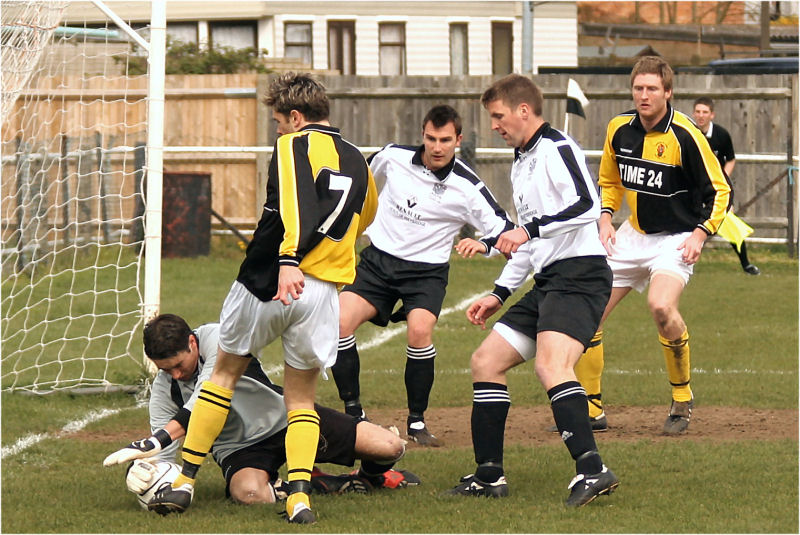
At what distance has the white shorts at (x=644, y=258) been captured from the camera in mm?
8023

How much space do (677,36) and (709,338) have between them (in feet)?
130

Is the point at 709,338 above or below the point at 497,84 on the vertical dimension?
below

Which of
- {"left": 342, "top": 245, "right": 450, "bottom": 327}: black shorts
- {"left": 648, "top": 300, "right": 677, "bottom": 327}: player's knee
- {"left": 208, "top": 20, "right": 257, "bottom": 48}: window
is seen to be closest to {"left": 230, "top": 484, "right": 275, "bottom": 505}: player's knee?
{"left": 342, "top": 245, "right": 450, "bottom": 327}: black shorts

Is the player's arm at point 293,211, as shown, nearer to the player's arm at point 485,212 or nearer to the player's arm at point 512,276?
the player's arm at point 512,276

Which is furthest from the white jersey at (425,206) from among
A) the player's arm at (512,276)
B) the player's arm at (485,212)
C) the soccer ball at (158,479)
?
the soccer ball at (158,479)

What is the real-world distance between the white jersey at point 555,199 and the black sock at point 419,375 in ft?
5.53

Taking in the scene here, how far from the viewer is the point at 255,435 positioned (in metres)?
6.37

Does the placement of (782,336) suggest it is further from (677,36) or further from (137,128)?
(677,36)

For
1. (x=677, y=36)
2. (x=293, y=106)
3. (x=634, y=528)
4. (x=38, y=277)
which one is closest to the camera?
(x=634, y=528)

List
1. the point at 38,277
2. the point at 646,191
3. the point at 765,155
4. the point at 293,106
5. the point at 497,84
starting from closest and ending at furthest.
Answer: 1. the point at 293,106
2. the point at 497,84
3. the point at 646,191
4. the point at 38,277
5. the point at 765,155

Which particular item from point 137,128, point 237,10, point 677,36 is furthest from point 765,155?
point 677,36

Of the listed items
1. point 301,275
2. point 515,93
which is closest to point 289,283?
point 301,275

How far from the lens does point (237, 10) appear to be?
3716cm

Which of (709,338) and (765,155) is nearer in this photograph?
(709,338)
